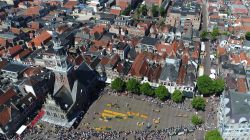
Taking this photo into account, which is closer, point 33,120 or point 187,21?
point 33,120

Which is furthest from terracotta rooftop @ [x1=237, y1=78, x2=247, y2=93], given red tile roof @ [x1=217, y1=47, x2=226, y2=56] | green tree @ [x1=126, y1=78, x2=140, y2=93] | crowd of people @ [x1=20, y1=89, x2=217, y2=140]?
green tree @ [x1=126, y1=78, x2=140, y2=93]

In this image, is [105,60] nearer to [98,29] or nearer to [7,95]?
[98,29]

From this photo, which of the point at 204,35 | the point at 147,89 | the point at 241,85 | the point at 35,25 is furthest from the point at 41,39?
the point at 241,85

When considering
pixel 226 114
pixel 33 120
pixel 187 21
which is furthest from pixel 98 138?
pixel 187 21

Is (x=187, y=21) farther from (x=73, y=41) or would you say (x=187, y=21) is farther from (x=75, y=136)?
(x=75, y=136)

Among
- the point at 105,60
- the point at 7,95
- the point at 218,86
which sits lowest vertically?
the point at 7,95
